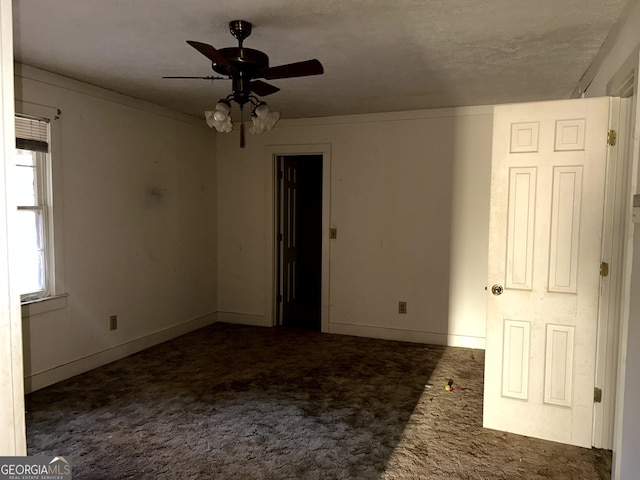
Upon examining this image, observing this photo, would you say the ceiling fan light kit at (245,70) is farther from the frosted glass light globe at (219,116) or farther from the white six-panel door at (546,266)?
the white six-panel door at (546,266)

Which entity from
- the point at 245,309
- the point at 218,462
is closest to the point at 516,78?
the point at 218,462

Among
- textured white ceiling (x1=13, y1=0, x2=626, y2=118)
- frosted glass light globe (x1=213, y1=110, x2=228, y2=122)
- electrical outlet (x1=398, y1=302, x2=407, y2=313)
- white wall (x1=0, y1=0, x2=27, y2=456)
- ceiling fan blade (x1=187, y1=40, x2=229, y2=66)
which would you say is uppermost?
textured white ceiling (x1=13, y1=0, x2=626, y2=118)

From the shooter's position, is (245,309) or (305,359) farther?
(245,309)

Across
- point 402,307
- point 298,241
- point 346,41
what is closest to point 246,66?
point 346,41

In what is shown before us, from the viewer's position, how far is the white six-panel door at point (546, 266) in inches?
102

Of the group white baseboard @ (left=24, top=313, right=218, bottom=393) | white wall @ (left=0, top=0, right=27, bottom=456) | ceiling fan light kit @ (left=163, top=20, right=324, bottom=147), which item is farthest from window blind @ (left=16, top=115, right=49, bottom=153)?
white wall @ (left=0, top=0, right=27, bottom=456)

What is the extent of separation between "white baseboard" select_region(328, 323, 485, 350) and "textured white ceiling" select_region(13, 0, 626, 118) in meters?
2.48

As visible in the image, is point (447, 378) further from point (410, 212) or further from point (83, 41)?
point (83, 41)

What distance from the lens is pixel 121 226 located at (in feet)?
13.9

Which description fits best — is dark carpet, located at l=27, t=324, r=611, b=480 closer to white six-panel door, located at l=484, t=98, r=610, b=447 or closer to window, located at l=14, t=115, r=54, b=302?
white six-panel door, located at l=484, t=98, r=610, b=447

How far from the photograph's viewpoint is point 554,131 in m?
2.64

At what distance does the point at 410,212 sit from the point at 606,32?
2511 millimetres

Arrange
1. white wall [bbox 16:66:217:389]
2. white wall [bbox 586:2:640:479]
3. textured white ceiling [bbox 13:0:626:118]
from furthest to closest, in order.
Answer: white wall [bbox 16:66:217:389]
textured white ceiling [bbox 13:0:626:118]
white wall [bbox 586:2:640:479]

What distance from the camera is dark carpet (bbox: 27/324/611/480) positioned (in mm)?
2457
